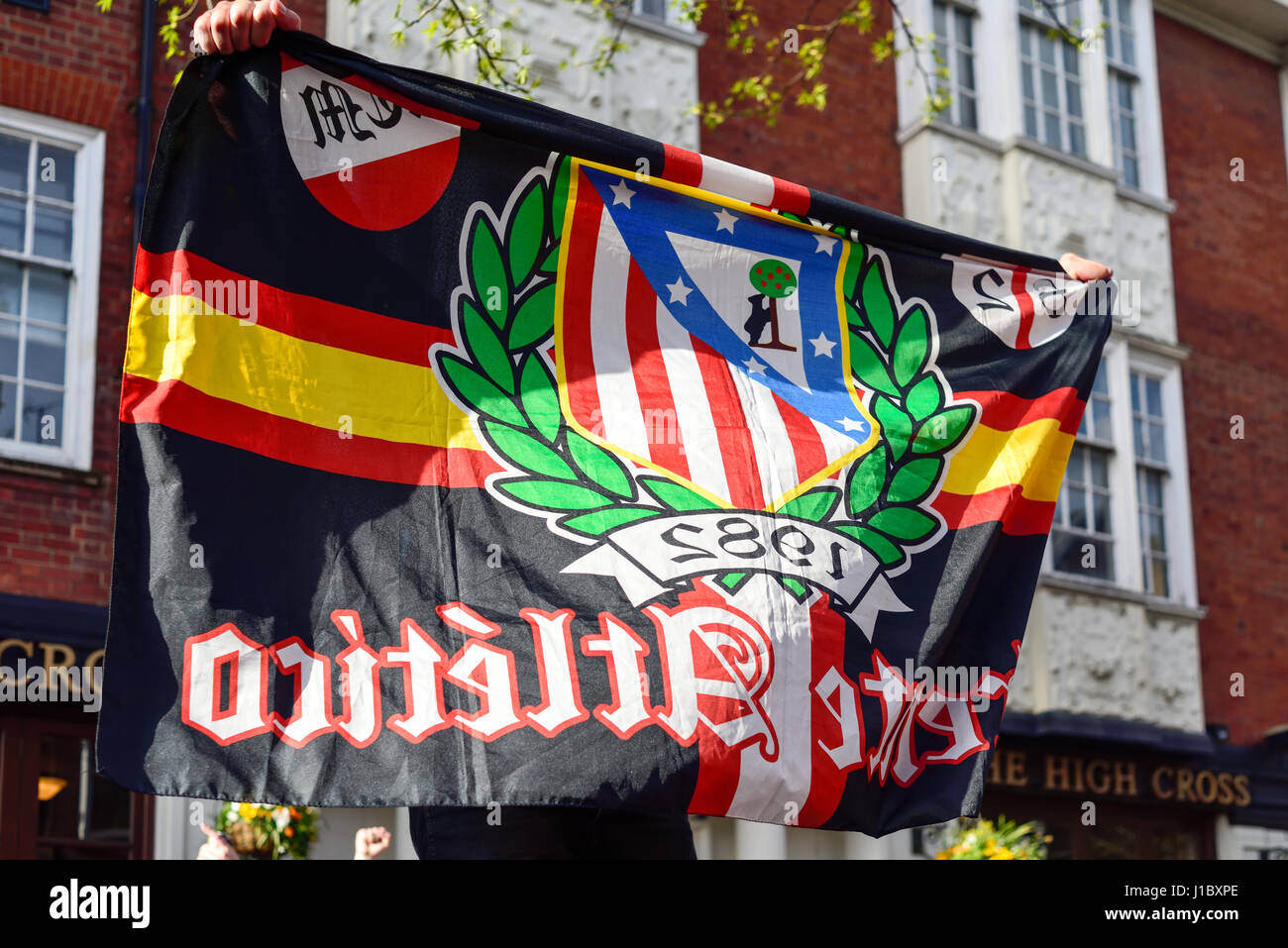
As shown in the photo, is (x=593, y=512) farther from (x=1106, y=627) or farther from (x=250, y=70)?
(x=1106, y=627)

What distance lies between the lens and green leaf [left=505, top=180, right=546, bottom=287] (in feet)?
14.4

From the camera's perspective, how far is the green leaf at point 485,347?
4211 millimetres

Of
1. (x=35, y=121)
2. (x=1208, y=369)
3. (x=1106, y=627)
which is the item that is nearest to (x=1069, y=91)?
(x=1208, y=369)

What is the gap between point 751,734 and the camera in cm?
401

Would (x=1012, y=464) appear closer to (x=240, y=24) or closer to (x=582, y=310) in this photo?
(x=582, y=310)

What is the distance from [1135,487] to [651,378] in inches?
420

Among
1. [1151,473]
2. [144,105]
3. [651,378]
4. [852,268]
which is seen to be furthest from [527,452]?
[1151,473]

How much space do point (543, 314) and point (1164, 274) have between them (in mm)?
11912

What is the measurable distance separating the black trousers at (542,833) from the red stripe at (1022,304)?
7.95 feet

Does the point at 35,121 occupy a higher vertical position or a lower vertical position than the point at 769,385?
higher

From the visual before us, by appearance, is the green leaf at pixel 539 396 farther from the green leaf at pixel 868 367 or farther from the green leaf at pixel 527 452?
the green leaf at pixel 868 367

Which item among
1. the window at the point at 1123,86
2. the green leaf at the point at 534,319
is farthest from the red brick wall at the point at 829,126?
the green leaf at the point at 534,319

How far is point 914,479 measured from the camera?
4.94 metres
